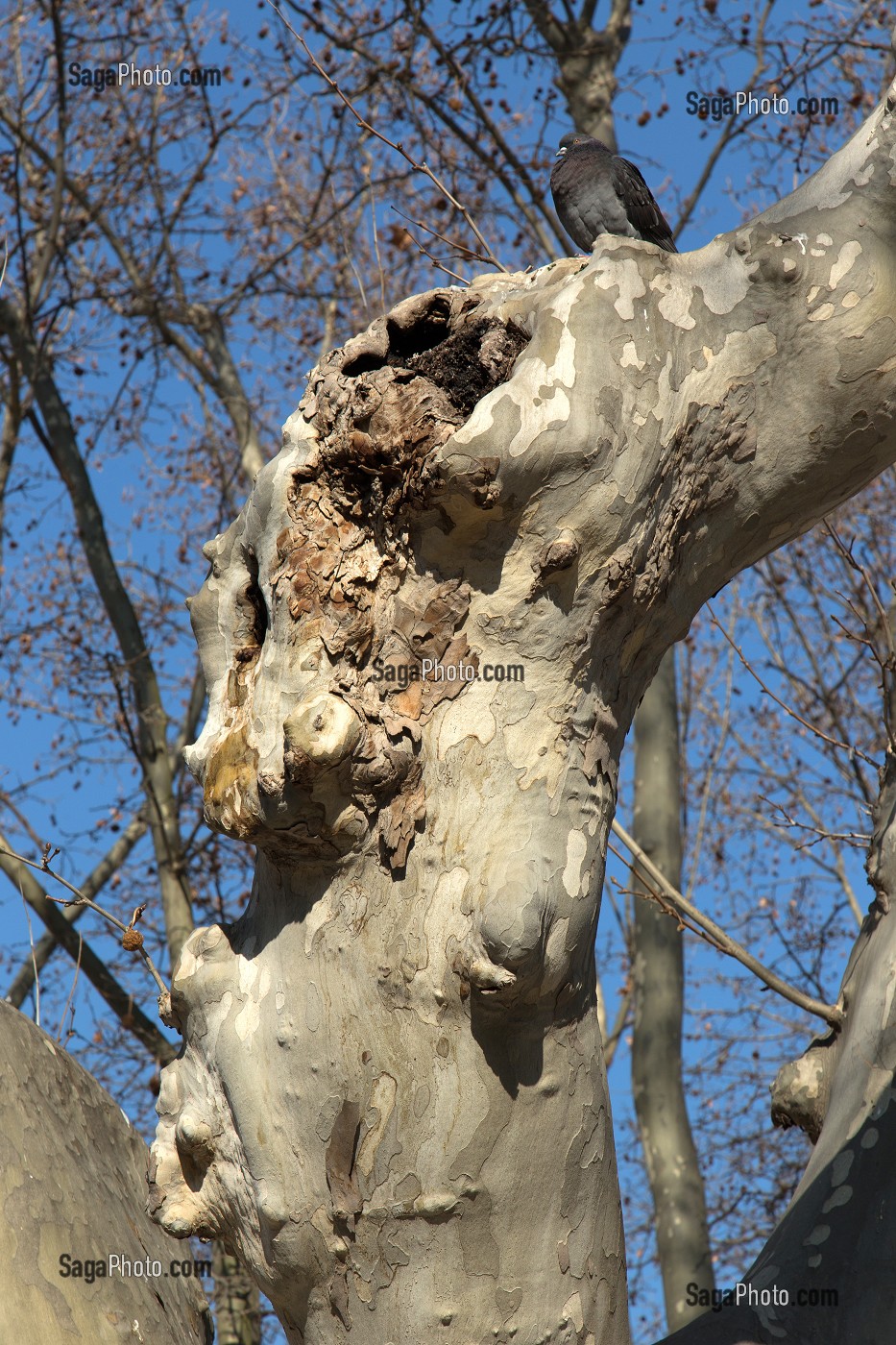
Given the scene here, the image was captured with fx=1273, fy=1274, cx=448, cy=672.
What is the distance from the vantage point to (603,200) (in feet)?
12.0

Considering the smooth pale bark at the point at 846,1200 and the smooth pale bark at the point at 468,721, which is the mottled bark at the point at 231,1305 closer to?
the smooth pale bark at the point at 846,1200

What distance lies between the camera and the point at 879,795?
2.62 metres

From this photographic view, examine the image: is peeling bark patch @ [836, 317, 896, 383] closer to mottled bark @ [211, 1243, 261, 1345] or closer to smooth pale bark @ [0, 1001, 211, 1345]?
smooth pale bark @ [0, 1001, 211, 1345]

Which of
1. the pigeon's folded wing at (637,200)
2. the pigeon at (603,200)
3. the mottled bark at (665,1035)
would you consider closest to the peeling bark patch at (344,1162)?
the pigeon at (603,200)

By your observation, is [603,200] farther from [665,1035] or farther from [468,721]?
[665,1035]

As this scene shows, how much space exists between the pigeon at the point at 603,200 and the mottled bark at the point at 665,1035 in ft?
6.83

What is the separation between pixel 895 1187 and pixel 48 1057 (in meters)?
1.58

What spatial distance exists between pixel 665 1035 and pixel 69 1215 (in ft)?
12.5

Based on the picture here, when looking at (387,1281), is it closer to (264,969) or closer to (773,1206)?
(264,969)

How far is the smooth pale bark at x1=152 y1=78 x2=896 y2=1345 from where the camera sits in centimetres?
178

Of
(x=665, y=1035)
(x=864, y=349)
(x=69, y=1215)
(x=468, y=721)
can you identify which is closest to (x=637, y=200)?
(x=864, y=349)

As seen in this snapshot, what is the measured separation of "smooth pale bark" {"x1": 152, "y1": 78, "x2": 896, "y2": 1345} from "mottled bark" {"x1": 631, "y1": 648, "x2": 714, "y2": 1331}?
341 cm

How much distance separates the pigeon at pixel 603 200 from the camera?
3652 mm

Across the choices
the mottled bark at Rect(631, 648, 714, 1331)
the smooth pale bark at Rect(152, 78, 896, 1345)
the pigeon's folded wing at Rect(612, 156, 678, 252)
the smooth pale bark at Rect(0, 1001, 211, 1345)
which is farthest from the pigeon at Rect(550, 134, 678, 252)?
the smooth pale bark at Rect(0, 1001, 211, 1345)
